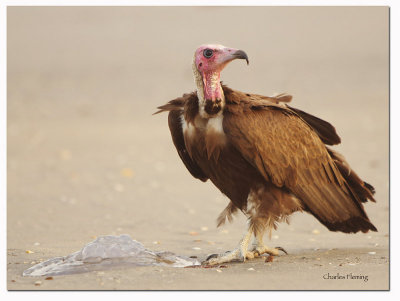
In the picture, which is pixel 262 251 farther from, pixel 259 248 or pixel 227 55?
pixel 227 55

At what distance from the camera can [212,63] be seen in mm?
7414

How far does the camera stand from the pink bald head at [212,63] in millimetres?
7336

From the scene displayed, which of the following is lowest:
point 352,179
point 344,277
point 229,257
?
point 344,277

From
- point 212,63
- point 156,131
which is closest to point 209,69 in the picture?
point 212,63

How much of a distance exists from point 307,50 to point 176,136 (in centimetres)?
719

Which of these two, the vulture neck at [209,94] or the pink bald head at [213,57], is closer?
the vulture neck at [209,94]

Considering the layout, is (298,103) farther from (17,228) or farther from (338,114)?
(17,228)

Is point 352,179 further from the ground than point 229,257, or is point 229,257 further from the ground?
point 352,179

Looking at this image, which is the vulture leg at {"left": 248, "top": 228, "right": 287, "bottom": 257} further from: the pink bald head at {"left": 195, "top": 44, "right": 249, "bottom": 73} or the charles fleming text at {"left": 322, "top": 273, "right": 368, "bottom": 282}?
the pink bald head at {"left": 195, "top": 44, "right": 249, "bottom": 73}

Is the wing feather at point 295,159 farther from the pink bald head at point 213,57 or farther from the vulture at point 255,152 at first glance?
the pink bald head at point 213,57

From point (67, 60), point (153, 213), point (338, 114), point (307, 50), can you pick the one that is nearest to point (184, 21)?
point (153, 213)

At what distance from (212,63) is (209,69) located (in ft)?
0.20

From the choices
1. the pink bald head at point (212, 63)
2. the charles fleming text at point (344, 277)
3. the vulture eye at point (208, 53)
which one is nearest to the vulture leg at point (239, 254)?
the charles fleming text at point (344, 277)

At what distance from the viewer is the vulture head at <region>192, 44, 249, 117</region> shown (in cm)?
732
